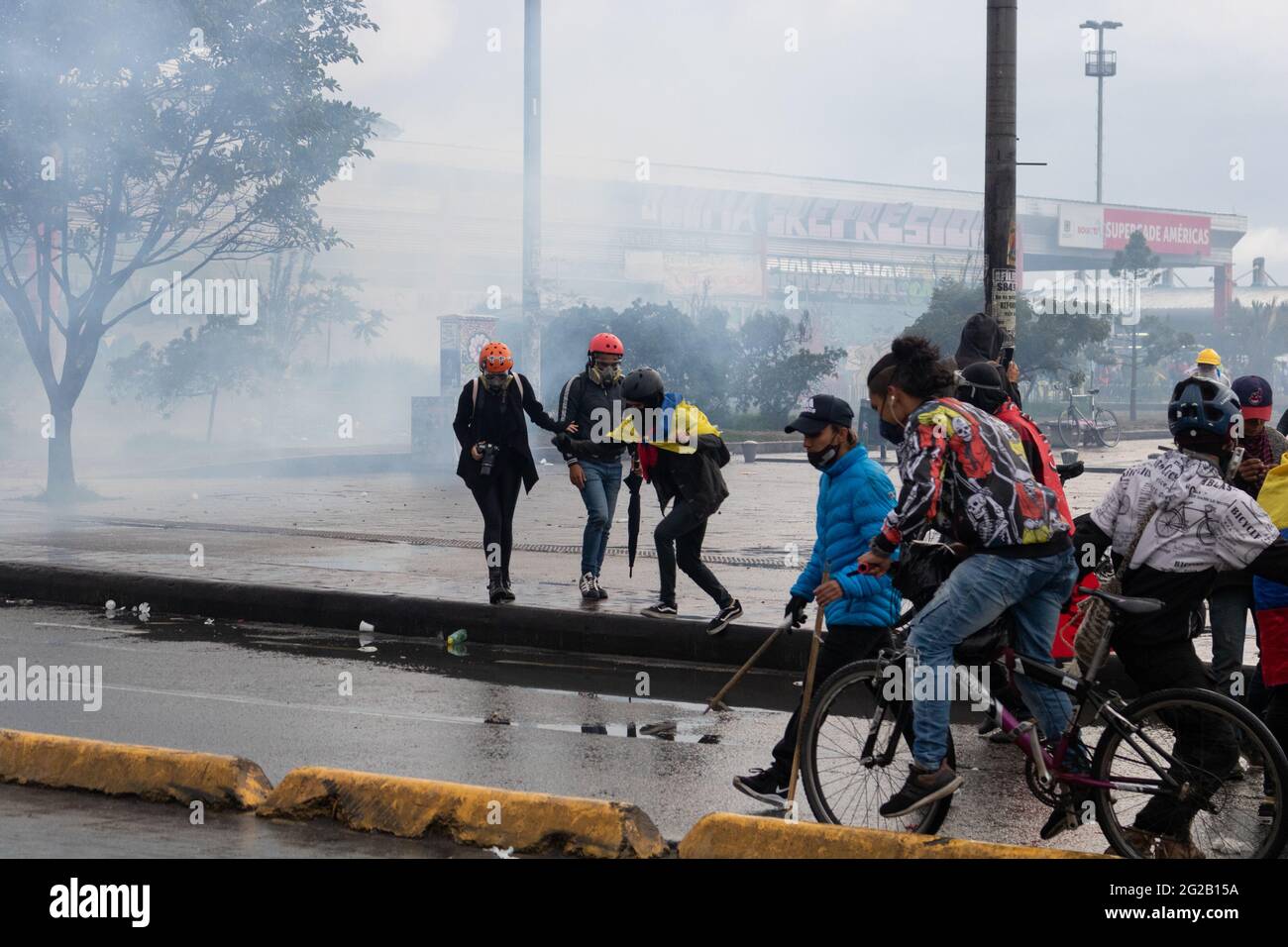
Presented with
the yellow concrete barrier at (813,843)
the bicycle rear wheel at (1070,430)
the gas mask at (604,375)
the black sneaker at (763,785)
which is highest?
the gas mask at (604,375)

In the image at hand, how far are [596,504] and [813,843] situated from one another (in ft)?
19.8

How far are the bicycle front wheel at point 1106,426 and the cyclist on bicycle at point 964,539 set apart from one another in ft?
93.7

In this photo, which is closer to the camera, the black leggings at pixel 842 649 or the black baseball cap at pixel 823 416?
the black leggings at pixel 842 649

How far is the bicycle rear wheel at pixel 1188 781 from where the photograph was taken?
5.05 metres

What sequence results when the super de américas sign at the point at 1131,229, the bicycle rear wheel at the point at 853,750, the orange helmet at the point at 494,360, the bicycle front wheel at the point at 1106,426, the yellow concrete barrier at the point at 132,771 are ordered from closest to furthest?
the bicycle rear wheel at the point at 853,750 → the yellow concrete barrier at the point at 132,771 → the orange helmet at the point at 494,360 → the bicycle front wheel at the point at 1106,426 → the super de américas sign at the point at 1131,229

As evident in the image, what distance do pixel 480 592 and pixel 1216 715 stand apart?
674 cm

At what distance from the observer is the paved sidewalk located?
465 inches

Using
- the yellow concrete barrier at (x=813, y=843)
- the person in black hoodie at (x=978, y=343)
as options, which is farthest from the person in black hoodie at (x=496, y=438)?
the yellow concrete barrier at (x=813, y=843)

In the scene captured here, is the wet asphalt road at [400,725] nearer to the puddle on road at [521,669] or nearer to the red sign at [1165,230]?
the puddle on road at [521,669]

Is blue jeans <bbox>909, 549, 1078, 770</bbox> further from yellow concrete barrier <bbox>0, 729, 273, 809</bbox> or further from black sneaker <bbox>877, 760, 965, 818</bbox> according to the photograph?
yellow concrete barrier <bbox>0, 729, 273, 809</bbox>

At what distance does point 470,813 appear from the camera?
5.49 metres
